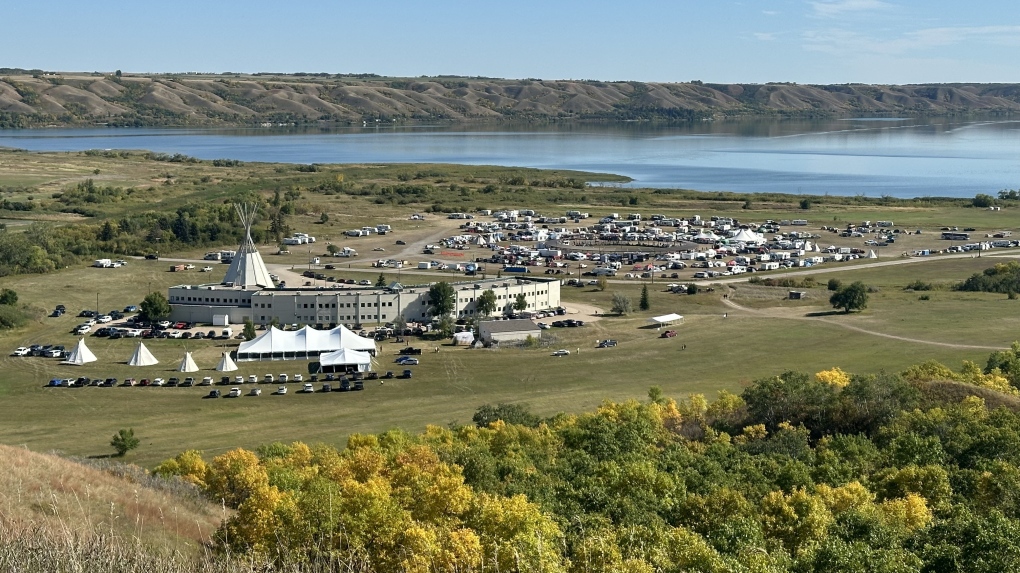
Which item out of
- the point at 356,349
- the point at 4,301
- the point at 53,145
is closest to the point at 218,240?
the point at 4,301

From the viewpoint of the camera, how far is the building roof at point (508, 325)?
4028cm

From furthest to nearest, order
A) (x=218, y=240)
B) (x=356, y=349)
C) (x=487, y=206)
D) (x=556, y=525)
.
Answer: (x=487, y=206), (x=218, y=240), (x=356, y=349), (x=556, y=525)

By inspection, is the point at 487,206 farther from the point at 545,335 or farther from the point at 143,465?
the point at 143,465

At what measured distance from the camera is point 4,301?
4388cm

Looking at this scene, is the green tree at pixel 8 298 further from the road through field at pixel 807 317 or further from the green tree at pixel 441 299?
the road through field at pixel 807 317

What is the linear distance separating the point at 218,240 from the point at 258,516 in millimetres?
48262

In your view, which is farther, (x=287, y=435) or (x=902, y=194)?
(x=902, y=194)

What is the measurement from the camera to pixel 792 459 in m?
21.4

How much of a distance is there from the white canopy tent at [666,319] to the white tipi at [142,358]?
1827cm

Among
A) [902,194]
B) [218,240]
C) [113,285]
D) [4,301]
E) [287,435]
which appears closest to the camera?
[287,435]

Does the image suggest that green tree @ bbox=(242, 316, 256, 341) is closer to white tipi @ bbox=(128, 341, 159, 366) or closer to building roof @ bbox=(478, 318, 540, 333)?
white tipi @ bbox=(128, 341, 159, 366)

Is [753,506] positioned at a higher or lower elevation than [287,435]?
higher

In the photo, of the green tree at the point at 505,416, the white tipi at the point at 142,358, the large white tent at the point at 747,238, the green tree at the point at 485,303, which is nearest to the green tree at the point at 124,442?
the green tree at the point at 505,416

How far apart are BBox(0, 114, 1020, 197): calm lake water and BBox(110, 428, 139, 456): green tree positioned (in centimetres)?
7505
